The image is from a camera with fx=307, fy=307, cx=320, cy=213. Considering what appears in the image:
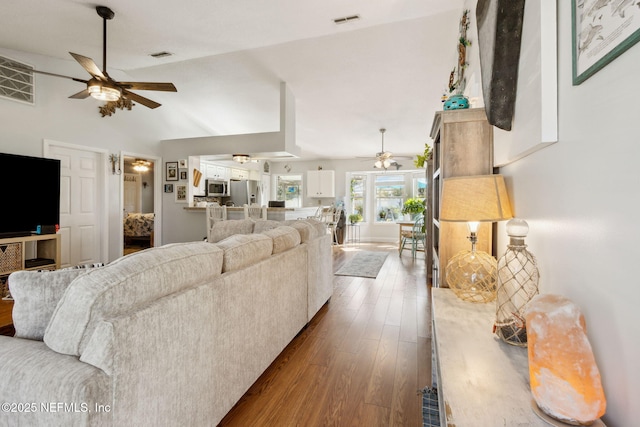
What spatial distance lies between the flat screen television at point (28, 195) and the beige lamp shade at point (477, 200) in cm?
502

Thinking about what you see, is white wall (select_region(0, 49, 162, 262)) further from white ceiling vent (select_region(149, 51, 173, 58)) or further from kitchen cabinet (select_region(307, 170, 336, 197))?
kitchen cabinet (select_region(307, 170, 336, 197))

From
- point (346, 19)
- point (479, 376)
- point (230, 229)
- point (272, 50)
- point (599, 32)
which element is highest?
point (272, 50)

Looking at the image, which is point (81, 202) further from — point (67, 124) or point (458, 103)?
point (458, 103)

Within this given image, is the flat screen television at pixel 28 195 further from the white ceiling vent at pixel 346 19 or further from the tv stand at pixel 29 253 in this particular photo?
the white ceiling vent at pixel 346 19

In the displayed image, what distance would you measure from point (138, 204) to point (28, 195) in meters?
5.30

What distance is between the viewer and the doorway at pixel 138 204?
250 inches

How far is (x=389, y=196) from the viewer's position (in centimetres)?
898

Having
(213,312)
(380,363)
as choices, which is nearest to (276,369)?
(380,363)

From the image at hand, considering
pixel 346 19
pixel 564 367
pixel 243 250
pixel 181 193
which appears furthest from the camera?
pixel 181 193

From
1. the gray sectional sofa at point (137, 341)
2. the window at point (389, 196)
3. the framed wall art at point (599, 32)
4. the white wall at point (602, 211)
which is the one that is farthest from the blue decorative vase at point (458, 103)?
the window at point (389, 196)

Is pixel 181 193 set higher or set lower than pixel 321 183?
lower

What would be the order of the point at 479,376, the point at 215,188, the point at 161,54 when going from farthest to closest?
the point at 215,188
the point at 161,54
the point at 479,376

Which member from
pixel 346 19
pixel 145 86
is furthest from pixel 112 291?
pixel 346 19

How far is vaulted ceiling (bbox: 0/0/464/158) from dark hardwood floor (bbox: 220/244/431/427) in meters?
3.08
